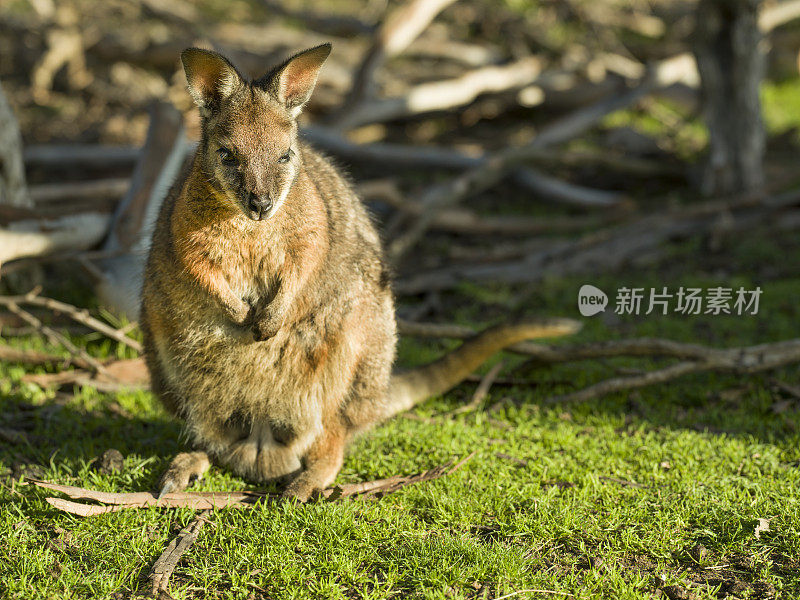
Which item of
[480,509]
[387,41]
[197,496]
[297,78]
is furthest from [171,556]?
[387,41]

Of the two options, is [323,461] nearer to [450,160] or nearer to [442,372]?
[442,372]

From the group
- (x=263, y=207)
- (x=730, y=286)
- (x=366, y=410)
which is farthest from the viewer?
(x=730, y=286)

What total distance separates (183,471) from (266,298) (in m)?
0.84

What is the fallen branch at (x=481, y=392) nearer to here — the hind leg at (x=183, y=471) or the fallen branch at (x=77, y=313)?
the hind leg at (x=183, y=471)

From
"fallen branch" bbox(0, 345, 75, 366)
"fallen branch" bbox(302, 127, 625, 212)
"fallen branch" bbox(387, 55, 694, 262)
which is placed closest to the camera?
"fallen branch" bbox(0, 345, 75, 366)

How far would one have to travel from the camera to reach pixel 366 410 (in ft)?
12.2

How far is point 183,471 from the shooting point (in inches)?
138

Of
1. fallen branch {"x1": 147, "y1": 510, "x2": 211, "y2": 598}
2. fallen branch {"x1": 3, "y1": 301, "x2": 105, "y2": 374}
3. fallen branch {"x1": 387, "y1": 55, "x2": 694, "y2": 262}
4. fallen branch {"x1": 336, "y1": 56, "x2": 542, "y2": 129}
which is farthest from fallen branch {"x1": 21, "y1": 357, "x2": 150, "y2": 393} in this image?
fallen branch {"x1": 336, "y1": 56, "x2": 542, "y2": 129}

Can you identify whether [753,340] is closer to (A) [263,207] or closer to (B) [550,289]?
(B) [550,289]

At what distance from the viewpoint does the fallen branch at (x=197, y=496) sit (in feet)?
10.7

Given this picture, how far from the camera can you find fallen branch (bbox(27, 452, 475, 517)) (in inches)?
128

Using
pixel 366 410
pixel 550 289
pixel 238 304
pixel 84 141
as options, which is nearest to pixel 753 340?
pixel 550 289

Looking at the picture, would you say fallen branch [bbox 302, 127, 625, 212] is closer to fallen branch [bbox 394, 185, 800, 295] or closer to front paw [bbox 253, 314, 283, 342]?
fallen branch [bbox 394, 185, 800, 295]

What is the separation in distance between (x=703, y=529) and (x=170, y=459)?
2.30m
